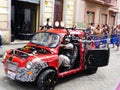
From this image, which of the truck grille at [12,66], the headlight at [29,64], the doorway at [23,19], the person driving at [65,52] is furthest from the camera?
the doorway at [23,19]

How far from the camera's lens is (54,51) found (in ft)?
21.6

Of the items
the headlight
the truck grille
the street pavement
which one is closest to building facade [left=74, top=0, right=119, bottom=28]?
the street pavement

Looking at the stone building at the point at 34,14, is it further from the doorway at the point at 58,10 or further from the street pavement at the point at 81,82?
the street pavement at the point at 81,82

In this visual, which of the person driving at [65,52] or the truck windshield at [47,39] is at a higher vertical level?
the truck windshield at [47,39]

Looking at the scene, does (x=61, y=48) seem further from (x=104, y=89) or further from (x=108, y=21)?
(x=108, y=21)

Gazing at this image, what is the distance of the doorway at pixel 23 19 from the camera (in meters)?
16.2

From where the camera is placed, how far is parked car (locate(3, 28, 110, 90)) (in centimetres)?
584

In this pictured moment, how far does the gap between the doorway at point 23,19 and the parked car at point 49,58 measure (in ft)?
29.6

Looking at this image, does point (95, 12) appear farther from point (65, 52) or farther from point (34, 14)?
point (65, 52)

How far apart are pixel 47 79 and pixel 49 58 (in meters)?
0.54

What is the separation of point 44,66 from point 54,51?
2.46ft

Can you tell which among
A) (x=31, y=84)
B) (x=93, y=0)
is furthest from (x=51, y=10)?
(x=31, y=84)

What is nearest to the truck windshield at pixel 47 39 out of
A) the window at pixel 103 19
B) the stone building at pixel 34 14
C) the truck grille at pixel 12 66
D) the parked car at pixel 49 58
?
the parked car at pixel 49 58

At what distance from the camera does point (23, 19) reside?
1667cm
